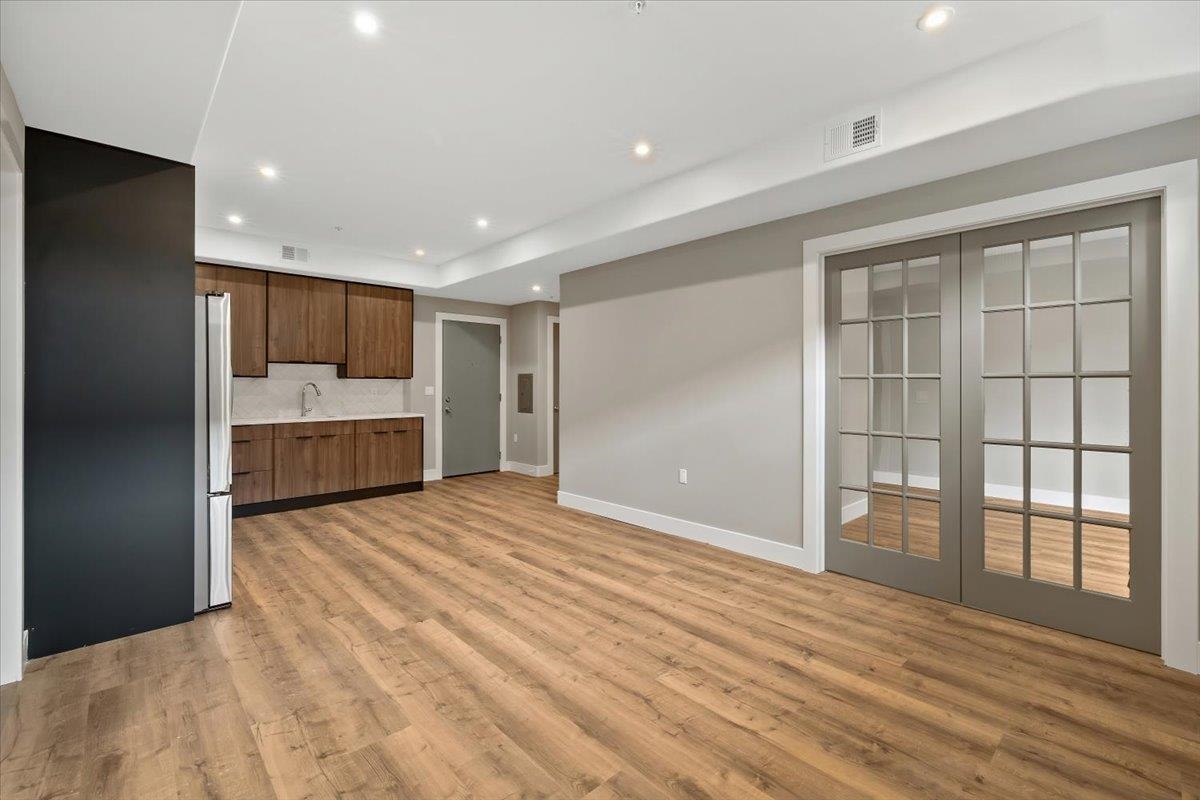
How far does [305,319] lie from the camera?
5781mm

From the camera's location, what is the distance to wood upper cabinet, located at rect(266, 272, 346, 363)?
5586 mm

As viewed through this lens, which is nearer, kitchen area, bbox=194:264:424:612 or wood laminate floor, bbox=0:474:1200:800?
wood laminate floor, bbox=0:474:1200:800

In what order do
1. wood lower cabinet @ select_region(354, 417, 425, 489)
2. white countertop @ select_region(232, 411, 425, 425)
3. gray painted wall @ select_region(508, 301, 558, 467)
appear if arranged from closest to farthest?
white countertop @ select_region(232, 411, 425, 425) < wood lower cabinet @ select_region(354, 417, 425, 489) < gray painted wall @ select_region(508, 301, 558, 467)

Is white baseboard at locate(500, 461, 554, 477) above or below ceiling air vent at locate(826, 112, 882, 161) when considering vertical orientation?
below

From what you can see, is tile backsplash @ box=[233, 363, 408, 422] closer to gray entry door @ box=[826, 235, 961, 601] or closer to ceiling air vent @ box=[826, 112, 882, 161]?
gray entry door @ box=[826, 235, 961, 601]

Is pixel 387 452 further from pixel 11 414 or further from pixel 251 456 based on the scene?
pixel 11 414

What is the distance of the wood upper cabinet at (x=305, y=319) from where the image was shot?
220 inches

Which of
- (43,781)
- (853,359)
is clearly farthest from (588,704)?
(853,359)

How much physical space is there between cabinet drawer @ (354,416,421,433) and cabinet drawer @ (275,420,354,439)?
10 cm

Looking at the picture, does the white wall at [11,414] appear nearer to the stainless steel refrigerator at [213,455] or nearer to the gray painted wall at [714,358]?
the stainless steel refrigerator at [213,455]

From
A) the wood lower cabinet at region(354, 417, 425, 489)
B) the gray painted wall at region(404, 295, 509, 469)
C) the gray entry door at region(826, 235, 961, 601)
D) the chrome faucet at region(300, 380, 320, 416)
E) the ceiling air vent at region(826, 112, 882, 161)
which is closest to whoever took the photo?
the ceiling air vent at region(826, 112, 882, 161)

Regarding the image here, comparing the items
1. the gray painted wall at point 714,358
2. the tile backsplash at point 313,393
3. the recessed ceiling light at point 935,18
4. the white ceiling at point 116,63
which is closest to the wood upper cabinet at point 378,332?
the tile backsplash at point 313,393

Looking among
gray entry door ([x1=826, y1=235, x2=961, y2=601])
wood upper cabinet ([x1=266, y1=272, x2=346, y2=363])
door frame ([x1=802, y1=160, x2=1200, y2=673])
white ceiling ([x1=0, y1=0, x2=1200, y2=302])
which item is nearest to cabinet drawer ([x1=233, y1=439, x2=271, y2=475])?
wood upper cabinet ([x1=266, y1=272, x2=346, y2=363])

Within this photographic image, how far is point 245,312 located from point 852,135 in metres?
5.79
